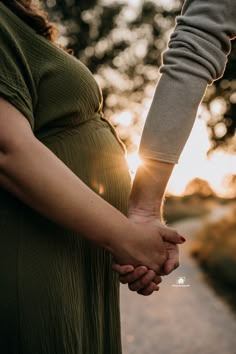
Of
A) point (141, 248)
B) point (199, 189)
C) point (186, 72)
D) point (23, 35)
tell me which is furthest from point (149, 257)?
point (199, 189)

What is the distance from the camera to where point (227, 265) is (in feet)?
37.8

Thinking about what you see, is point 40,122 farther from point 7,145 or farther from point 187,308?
point 187,308

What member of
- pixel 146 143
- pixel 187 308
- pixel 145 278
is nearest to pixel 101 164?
pixel 146 143

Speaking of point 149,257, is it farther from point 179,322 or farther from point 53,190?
point 179,322

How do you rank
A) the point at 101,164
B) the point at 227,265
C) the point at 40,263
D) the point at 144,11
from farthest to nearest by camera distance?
the point at 144,11
the point at 227,265
the point at 101,164
the point at 40,263

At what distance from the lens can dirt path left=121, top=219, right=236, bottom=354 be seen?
749cm

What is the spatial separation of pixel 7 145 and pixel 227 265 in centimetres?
1017

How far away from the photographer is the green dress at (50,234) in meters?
1.78

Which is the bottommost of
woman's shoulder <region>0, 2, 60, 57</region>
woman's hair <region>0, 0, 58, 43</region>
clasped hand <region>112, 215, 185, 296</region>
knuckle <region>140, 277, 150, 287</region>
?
knuckle <region>140, 277, 150, 287</region>

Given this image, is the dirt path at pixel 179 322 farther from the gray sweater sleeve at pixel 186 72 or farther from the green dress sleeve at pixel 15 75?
the green dress sleeve at pixel 15 75

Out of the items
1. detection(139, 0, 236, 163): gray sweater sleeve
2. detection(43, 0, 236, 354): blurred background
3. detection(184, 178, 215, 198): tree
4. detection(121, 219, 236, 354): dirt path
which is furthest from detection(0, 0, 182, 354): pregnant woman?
detection(184, 178, 215, 198): tree

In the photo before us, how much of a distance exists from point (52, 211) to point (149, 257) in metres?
0.31

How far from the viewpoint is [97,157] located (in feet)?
6.57

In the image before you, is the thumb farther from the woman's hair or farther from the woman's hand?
the woman's hair
